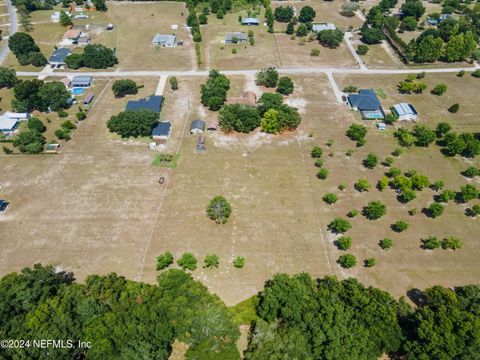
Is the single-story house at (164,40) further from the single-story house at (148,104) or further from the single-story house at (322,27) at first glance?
the single-story house at (322,27)

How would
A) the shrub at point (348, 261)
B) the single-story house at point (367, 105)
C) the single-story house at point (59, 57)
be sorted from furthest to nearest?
the single-story house at point (59, 57) → the single-story house at point (367, 105) → the shrub at point (348, 261)

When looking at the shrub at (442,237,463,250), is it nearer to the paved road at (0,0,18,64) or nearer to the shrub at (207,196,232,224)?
the shrub at (207,196,232,224)

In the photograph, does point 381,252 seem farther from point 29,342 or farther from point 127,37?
point 127,37

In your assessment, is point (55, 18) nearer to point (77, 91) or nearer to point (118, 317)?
point (77, 91)

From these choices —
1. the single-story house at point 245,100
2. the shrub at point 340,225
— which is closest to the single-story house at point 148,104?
the single-story house at point 245,100

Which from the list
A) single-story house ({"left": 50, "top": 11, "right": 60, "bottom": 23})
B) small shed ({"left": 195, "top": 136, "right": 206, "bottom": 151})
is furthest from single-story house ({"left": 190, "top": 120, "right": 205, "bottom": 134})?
single-story house ({"left": 50, "top": 11, "right": 60, "bottom": 23})

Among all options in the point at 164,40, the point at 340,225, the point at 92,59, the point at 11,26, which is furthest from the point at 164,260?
the point at 11,26

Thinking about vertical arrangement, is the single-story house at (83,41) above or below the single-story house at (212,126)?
above
